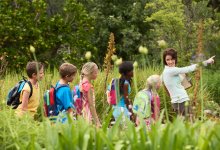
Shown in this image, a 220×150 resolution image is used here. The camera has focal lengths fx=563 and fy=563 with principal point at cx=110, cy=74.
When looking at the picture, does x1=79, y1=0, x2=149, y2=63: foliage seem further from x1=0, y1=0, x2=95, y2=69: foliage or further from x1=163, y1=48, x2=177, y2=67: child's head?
x1=163, y1=48, x2=177, y2=67: child's head

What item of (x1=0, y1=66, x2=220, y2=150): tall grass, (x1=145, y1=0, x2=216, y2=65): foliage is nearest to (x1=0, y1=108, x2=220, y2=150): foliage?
(x1=0, y1=66, x2=220, y2=150): tall grass

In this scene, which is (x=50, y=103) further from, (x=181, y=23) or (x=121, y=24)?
(x=121, y=24)

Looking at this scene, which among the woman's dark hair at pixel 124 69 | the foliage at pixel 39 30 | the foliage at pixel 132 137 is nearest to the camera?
the foliage at pixel 132 137

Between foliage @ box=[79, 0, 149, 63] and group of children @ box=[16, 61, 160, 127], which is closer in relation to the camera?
group of children @ box=[16, 61, 160, 127]

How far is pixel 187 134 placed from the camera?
365 cm

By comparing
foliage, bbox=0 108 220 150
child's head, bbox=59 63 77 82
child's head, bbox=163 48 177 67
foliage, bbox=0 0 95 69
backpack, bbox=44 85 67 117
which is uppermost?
foliage, bbox=0 0 95 69

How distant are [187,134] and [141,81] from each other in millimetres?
7148

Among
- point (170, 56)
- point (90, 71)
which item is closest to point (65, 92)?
point (90, 71)

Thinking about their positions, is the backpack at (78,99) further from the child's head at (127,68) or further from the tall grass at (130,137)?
the tall grass at (130,137)

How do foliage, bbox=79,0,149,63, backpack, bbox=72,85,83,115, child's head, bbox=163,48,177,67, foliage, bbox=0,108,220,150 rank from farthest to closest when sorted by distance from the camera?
foliage, bbox=79,0,149,63, child's head, bbox=163,48,177,67, backpack, bbox=72,85,83,115, foliage, bbox=0,108,220,150

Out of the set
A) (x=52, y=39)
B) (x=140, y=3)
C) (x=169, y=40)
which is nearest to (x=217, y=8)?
(x=140, y=3)

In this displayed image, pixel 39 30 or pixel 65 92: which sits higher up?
pixel 39 30

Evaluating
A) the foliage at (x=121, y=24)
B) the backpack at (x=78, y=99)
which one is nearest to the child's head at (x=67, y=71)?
the backpack at (x=78, y=99)

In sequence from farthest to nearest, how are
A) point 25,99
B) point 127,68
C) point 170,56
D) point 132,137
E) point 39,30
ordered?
1. point 39,30
2. point 170,56
3. point 127,68
4. point 25,99
5. point 132,137
